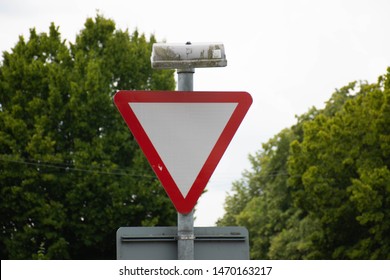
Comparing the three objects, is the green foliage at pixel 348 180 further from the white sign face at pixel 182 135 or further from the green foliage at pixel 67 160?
the white sign face at pixel 182 135

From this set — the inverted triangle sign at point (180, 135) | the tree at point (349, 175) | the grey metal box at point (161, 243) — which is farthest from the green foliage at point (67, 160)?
the grey metal box at point (161, 243)

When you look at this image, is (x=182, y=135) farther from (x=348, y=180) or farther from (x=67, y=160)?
(x=348, y=180)

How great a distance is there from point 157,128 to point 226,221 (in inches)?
3285

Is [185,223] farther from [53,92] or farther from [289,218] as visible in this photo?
[289,218]

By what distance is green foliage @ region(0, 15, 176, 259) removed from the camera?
44844mm

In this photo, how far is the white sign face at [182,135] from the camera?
4730 millimetres

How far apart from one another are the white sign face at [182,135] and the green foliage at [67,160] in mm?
39818

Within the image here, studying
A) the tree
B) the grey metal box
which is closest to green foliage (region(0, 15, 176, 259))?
the tree

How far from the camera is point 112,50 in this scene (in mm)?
48250

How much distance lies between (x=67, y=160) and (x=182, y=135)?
4170 cm

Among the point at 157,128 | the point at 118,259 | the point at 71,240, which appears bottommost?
the point at 118,259

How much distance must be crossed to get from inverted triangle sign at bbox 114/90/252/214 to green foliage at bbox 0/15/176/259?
1567 inches

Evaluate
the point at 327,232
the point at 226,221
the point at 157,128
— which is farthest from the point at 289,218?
the point at 157,128

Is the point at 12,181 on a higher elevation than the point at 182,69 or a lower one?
higher
